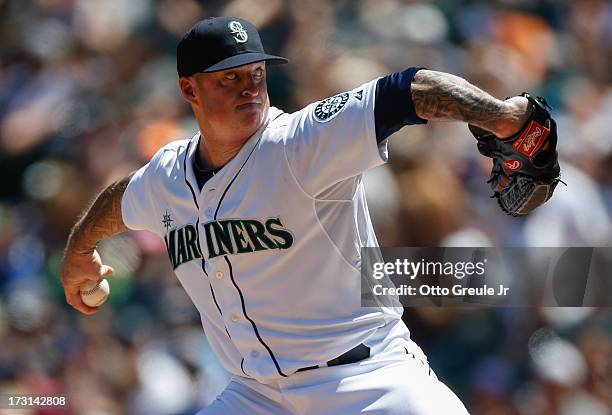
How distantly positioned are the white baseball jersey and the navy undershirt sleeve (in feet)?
0.40

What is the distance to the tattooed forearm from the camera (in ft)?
10.8

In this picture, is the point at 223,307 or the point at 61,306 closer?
the point at 223,307

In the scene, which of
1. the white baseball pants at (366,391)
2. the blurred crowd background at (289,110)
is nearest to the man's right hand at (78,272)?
the white baseball pants at (366,391)

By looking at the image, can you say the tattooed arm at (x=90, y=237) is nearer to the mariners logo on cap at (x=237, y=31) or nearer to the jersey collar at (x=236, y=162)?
the jersey collar at (x=236, y=162)

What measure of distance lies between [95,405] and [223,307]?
1.90 m

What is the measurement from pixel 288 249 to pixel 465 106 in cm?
69

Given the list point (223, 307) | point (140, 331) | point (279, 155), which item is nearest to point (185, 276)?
point (223, 307)

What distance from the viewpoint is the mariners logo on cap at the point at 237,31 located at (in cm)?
280

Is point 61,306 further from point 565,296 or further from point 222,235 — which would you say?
point 565,296

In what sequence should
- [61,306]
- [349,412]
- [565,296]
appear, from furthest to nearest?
[61,306], [565,296], [349,412]

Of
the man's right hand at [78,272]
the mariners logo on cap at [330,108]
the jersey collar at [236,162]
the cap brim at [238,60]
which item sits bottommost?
the man's right hand at [78,272]

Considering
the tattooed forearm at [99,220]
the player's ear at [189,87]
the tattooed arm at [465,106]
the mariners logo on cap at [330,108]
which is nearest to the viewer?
the tattooed arm at [465,106]

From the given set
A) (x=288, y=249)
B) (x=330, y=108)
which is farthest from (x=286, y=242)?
(x=330, y=108)

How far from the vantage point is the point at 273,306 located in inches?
107
